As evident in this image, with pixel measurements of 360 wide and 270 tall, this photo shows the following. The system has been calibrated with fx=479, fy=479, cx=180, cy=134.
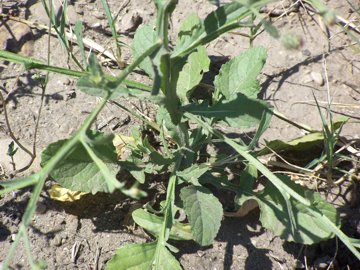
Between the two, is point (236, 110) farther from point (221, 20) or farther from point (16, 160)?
point (16, 160)

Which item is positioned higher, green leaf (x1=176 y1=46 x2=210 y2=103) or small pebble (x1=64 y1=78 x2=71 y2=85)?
green leaf (x1=176 y1=46 x2=210 y2=103)

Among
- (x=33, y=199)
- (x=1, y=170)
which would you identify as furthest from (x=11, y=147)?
(x=33, y=199)

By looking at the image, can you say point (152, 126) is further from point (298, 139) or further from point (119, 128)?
point (298, 139)

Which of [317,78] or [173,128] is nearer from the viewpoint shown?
[173,128]

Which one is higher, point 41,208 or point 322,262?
point 41,208

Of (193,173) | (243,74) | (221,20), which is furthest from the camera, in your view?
(243,74)

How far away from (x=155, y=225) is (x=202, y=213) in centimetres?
24

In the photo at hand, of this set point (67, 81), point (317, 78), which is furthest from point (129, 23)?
point (317, 78)

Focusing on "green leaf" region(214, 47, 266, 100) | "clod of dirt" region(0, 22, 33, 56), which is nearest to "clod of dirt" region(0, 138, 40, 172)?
"clod of dirt" region(0, 22, 33, 56)

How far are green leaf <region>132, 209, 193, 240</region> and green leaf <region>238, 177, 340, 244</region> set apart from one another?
0.92 feet

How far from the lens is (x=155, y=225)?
1992 millimetres

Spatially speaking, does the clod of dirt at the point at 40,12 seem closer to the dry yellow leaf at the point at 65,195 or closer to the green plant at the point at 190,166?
the green plant at the point at 190,166

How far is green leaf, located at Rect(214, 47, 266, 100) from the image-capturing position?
2.04 m

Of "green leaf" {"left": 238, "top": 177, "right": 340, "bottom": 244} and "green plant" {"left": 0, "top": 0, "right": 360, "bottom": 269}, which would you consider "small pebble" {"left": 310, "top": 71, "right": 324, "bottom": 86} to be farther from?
"green leaf" {"left": 238, "top": 177, "right": 340, "bottom": 244}
